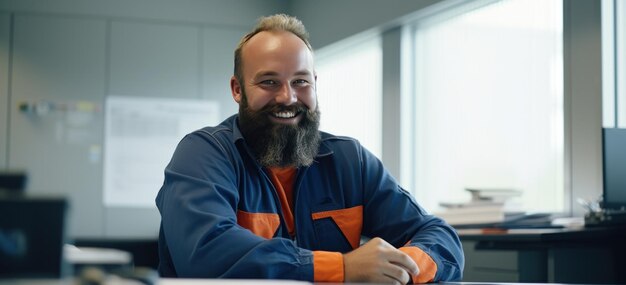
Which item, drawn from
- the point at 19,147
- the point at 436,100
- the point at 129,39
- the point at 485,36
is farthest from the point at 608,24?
the point at 19,147

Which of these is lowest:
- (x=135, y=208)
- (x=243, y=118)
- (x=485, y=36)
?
(x=135, y=208)

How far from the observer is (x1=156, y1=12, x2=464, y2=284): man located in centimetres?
168

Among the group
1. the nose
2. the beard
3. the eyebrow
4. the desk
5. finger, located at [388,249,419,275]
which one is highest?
the eyebrow

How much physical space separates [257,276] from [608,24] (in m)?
2.46

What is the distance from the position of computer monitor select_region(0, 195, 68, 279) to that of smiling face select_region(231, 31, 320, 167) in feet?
3.79

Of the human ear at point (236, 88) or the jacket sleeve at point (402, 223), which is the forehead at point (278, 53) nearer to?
the human ear at point (236, 88)

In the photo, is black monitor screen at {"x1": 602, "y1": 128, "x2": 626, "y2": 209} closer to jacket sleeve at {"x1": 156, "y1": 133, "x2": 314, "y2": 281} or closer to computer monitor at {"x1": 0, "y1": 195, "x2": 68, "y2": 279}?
jacket sleeve at {"x1": 156, "y1": 133, "x2": 314, "y2": 281}

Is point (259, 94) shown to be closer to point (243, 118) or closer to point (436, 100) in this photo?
point (243, 118)

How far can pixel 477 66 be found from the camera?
4.47 meters

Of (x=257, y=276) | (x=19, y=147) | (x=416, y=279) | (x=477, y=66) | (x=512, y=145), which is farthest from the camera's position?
(x=19, y=147)

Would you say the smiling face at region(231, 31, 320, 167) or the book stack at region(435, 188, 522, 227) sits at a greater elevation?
the smiling face at region(231, 31, 320, 167)

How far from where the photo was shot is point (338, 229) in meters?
1.99

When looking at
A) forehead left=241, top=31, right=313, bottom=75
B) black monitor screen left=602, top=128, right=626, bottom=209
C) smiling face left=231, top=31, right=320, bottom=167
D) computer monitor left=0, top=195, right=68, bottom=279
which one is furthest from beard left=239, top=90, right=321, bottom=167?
black monitor screen left=602, top=128, right=626, bottom=209

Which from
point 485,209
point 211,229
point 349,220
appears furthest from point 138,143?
point 211,229
